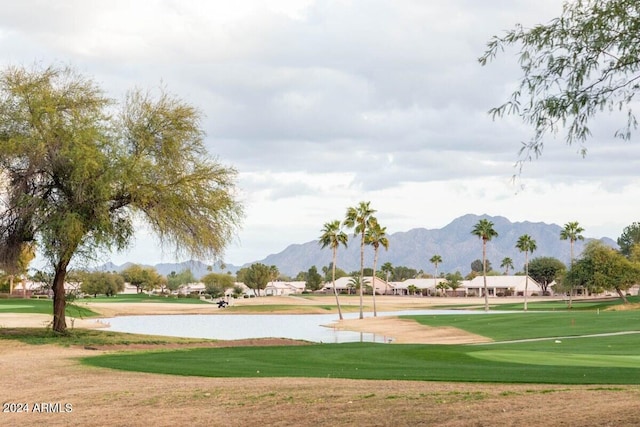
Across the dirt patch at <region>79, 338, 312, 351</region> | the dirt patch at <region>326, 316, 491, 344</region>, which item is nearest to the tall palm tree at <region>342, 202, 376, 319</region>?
the dirt patch at <region>326, 316, 491, 344</region>

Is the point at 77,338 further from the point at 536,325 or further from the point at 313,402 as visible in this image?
the point at 536,325

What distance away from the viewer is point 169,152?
40.3 m

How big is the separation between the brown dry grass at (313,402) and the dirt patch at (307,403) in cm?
2

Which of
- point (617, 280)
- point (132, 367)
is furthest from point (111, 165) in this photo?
point (617, 280)

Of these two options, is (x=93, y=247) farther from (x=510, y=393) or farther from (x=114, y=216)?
(x=510, y=393)

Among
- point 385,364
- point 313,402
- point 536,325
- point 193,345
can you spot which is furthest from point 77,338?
point 536,325

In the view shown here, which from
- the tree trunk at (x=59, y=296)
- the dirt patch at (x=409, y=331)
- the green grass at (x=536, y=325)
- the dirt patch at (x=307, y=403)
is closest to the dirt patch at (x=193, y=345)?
the tree trunk at (x=59, y=296)

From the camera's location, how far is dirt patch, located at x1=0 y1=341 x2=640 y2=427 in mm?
14500

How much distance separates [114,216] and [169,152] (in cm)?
417

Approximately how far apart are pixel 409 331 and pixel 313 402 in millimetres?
51000

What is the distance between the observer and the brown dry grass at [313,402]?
570 inches

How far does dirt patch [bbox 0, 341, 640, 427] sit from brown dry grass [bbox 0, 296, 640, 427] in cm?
2

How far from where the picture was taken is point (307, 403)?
54.4 ft

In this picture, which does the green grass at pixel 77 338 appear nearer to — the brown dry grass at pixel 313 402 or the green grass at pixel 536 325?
the brown dry grass at pixel 313 402
